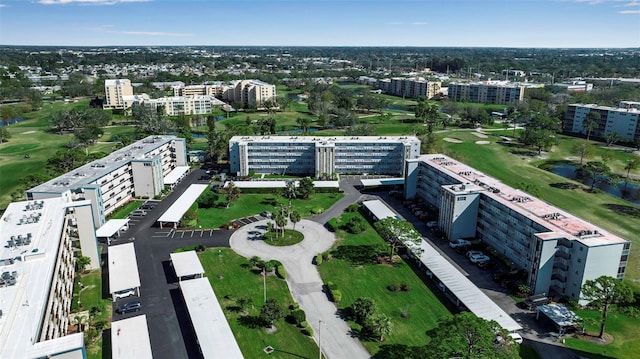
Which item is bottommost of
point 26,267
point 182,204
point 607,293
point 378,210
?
point 182,204

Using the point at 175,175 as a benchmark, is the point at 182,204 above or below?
below

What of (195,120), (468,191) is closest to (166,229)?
(468,191)

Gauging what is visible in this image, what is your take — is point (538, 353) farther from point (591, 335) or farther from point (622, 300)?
point (622, 300)

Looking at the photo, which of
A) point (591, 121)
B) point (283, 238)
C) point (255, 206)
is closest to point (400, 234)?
point (283, 238)

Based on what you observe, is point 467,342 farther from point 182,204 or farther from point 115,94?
point 115,94

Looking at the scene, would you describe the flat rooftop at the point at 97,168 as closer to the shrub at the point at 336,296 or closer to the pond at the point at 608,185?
the shrub at the point at 336,296

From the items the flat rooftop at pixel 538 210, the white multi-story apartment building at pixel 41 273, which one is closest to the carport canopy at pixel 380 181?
the flat rooftop at pixel 538 210

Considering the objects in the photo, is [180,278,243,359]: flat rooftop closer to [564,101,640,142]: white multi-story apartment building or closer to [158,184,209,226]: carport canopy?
[158,184,209,226]: carport canopy
